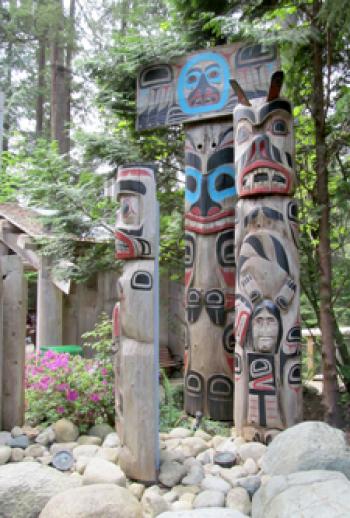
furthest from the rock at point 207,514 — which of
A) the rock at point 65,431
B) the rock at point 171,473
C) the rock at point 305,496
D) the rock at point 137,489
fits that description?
the rock at point 65,431

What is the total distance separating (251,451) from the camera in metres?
3.88

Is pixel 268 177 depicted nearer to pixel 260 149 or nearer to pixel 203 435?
pixel 260 149

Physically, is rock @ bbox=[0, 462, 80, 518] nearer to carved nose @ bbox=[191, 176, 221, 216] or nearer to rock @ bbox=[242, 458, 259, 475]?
rock @ bbox=[242, 458, 259, 475]

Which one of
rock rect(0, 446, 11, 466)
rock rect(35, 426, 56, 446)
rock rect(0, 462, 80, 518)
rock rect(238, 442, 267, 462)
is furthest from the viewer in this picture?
rock rect(35, 426, 56, 446)

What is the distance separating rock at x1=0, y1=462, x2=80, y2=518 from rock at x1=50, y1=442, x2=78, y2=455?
81cm

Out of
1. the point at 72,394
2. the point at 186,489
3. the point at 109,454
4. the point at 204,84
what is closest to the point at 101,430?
the point at 72,394

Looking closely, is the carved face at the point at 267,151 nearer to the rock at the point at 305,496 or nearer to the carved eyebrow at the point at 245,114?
the carved eyebrow at the point at 245,114

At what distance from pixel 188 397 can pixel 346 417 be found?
5.62ft

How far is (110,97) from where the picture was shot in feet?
22.4

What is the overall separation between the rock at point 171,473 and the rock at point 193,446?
37 centimetres

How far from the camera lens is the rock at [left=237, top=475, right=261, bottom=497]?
325 cm

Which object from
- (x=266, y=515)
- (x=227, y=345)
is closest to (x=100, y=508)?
(x=266, y=515)

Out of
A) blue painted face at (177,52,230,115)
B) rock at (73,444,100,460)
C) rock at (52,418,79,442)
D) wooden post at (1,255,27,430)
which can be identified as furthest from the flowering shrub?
blue painted face at (177,52,230,115)

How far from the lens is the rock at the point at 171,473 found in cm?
338
